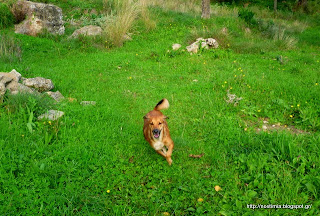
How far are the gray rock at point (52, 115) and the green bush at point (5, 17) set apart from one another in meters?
7.60

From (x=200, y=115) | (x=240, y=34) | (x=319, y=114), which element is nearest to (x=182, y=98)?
(x=200, y=115)

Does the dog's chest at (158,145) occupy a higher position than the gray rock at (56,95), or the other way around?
the dog's chest at (158,145)

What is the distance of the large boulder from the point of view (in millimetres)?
10516

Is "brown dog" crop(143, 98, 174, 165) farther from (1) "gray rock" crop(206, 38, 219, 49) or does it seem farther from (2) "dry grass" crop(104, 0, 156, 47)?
(2) "dry grass" crop(104, 0, 156, 47)

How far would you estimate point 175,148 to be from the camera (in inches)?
178

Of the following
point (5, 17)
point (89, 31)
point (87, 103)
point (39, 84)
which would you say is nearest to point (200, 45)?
point (89, 31)

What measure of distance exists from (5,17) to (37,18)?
3.88 ft

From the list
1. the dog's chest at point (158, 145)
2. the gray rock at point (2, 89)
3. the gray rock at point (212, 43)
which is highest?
the gray rock at point (2, 89)

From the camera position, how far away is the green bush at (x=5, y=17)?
10.5 m

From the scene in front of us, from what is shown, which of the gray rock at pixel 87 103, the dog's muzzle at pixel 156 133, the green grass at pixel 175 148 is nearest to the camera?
the green grass at pixel 175 148

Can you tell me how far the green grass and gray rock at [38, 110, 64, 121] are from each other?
0.50 feet

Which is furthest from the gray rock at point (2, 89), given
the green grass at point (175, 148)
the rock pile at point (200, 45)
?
the rock pile at point (200, 45)

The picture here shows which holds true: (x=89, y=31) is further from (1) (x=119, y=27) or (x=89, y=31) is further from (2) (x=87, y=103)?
(2) (x=87, y=103)

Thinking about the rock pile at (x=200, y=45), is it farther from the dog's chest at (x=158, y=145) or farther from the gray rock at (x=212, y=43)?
the dog's chest at (x=158, y=145)
